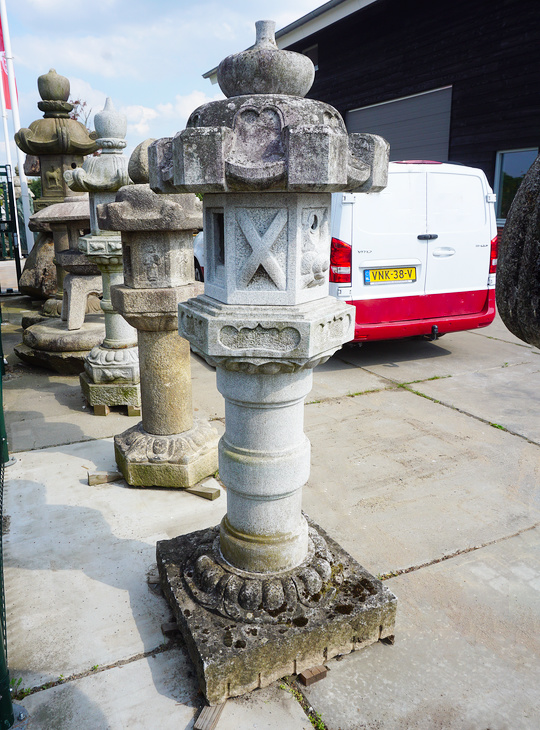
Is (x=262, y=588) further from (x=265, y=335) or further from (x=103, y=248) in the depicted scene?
(x=103, y=248)

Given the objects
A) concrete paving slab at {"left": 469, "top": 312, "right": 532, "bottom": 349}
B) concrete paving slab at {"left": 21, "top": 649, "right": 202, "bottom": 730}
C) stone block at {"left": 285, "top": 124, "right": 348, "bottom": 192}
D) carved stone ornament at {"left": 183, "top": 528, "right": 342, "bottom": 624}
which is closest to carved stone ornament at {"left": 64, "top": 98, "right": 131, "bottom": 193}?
stone block at {"left": 285, "top": 124, "right": 348, "bottom": 192}

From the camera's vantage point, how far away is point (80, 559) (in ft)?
9.04

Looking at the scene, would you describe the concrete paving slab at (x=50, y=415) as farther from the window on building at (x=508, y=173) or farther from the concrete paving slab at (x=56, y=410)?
the window on building at (x=508, y=173)

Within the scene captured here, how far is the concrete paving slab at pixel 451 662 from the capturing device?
1.93m

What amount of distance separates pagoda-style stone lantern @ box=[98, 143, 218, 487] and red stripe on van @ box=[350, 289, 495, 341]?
248cm

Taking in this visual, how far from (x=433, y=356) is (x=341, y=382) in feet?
4.80

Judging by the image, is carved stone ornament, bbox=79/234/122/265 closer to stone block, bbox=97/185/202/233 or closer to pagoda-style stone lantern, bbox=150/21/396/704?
stone block, bbox=97/185/202/233

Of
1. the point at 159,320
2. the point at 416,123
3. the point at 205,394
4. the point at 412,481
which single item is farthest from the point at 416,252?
the point at 416,123

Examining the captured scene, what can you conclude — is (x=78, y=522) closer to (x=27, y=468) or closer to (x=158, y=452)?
(x=158, y=452)

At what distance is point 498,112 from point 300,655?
9.72 m

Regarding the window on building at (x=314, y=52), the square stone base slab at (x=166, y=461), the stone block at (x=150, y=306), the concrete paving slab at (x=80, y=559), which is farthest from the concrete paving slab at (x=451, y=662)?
the window on building at (x=314, y=52)

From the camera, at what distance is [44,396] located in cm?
506

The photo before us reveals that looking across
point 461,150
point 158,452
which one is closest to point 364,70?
point 461,150

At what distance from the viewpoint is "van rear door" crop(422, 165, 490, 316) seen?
5676mm
